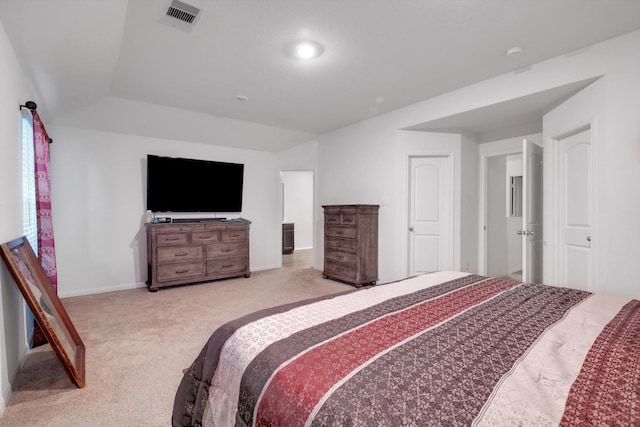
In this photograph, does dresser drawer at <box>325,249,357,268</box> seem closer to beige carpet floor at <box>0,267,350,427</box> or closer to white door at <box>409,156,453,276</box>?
beige carpet floor at <box>0,267,350,427</box>

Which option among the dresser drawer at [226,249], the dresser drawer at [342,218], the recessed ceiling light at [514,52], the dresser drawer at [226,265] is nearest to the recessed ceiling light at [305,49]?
the recessed ceiling light at [514,52]

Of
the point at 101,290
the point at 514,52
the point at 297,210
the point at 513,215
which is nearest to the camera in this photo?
the point at 514,52

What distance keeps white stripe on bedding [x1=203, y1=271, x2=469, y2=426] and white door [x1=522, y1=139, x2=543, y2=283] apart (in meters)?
2.51

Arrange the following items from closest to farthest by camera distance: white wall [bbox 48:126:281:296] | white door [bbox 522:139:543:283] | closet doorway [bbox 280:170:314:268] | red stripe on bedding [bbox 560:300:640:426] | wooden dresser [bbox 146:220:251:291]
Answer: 1. red stripe on bedding [bbox 560:300:640:426]
2. white door [bbox 522:139:543:283]
3. white wall [bbox 48:126:281:296]
4. wooden dresser [bbox 146:220:251:291]
5. closet doorway [bbox 280:170:314:268]

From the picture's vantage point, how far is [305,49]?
8.29ft

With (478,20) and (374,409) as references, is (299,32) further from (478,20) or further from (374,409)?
(374,409)

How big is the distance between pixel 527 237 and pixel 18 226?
449 centimetres

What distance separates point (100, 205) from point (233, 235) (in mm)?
1837

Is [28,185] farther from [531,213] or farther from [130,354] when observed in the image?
[531,213]

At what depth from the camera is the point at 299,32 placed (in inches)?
90.9

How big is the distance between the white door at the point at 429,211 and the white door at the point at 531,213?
104cm

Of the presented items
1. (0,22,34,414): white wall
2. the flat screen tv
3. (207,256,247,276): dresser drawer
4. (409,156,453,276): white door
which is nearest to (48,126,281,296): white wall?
the flat screen tv

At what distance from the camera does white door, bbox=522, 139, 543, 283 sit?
10.3 feet

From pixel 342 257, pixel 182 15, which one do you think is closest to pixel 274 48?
pixel 182 15
